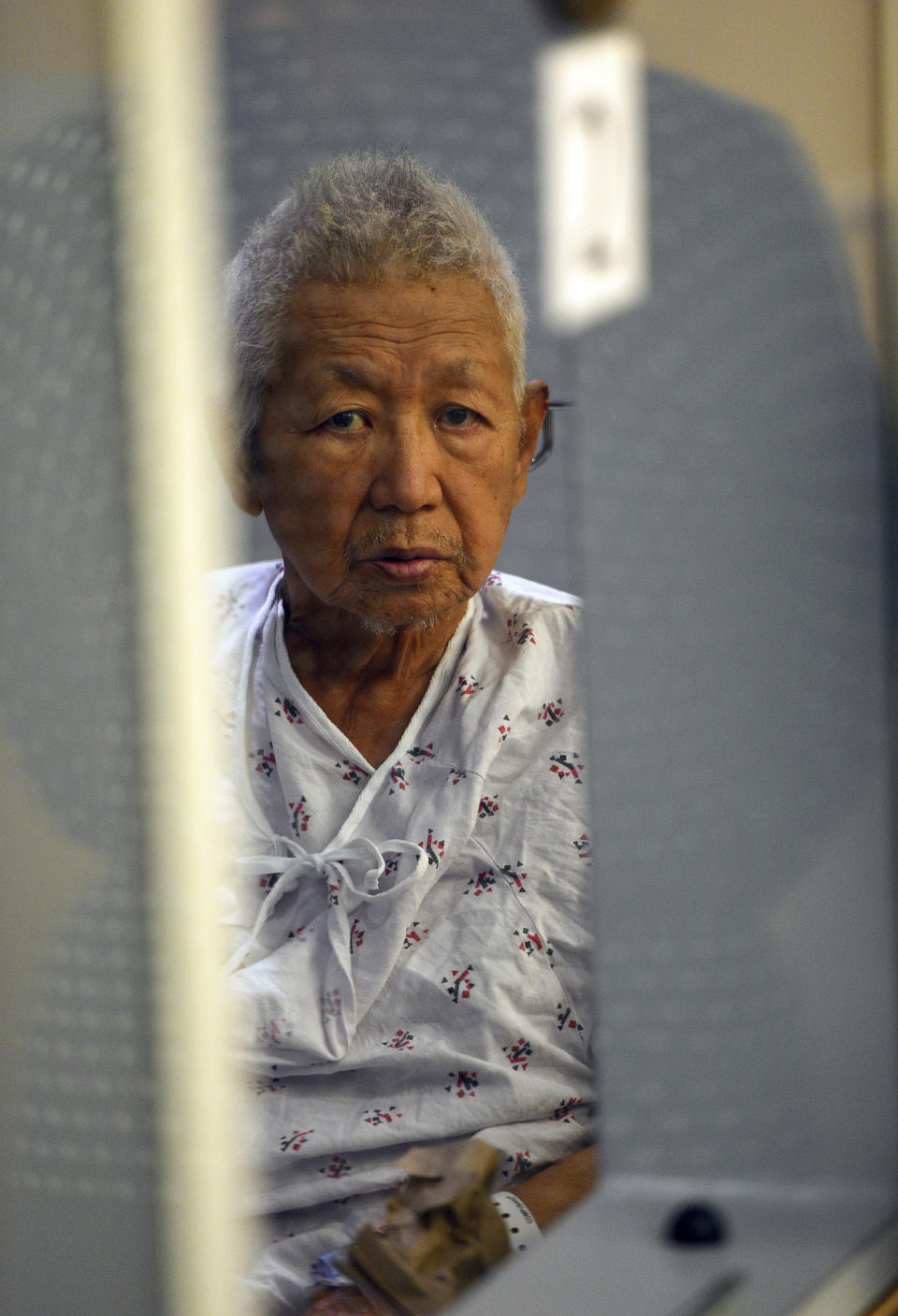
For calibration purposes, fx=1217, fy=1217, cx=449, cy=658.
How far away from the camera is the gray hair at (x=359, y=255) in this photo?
3.97 feet

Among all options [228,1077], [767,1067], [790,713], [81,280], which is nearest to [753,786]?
→ [790,713]

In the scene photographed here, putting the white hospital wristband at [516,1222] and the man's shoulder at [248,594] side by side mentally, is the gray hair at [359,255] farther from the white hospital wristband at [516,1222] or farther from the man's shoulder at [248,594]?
the white hospital wristband at [516,1222]

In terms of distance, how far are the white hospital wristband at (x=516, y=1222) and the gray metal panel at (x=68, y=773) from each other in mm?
446

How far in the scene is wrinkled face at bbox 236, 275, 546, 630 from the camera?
1.27 m

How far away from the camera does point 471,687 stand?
149cm

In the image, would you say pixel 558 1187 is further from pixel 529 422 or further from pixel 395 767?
pixel 529 422

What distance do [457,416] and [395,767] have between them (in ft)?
1.35

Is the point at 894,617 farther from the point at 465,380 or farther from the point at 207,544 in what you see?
the point at 207,544

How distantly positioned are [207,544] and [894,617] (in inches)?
28.5

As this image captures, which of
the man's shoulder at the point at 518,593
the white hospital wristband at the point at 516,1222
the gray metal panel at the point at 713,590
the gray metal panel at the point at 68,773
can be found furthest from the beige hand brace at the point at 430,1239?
the man's shoulder at the point at 518,593

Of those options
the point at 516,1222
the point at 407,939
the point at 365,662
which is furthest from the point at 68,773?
the point at 365,662

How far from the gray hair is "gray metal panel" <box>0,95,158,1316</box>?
660mm

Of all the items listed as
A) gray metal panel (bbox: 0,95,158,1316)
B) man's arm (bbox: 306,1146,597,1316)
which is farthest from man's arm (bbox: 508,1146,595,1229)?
gray metal panel (bbox: 0,95,158,1316)

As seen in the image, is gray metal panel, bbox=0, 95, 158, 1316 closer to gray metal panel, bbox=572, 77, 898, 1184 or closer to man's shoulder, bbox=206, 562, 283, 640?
gray metal panel, bbox=572, 77, 898, 1184
